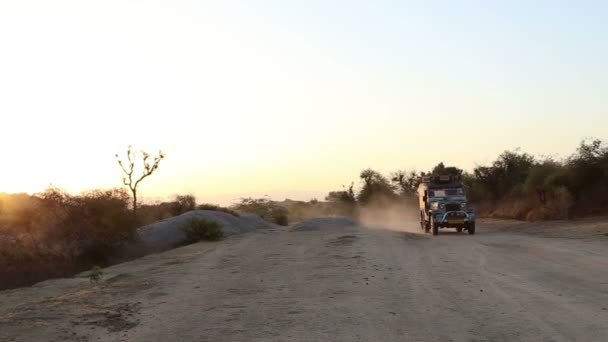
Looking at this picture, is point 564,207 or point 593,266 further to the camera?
point 564,207

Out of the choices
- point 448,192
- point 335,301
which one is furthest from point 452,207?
point 335,301

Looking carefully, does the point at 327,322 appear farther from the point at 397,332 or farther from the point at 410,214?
the point at 410,214

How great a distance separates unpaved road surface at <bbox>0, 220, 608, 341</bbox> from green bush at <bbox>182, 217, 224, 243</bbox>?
12647 mm

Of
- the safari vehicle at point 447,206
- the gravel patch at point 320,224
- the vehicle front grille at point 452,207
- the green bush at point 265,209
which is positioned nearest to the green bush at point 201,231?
the gravel patch at point 320,224

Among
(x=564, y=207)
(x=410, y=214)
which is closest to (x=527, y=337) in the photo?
(x=564, y=207)

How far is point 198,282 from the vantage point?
15.8m

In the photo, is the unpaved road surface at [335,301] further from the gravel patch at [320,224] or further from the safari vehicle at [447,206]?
the gravel patch at [320,224]

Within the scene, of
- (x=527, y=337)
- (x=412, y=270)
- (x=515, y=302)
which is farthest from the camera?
(x=412, y=270)

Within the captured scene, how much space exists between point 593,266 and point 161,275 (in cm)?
1225

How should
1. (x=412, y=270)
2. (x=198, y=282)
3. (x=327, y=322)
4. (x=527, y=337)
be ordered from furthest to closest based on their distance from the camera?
1. (x=412, y=270)
2. (x=198, y=282)
3. (x=327, y=322)
4. (x=527, y=337)

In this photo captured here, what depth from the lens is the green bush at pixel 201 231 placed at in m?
33.9

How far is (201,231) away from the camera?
1345 inches

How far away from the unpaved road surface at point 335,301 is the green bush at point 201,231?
12.6 meters

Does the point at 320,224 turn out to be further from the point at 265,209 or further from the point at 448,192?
the point at 265,209
